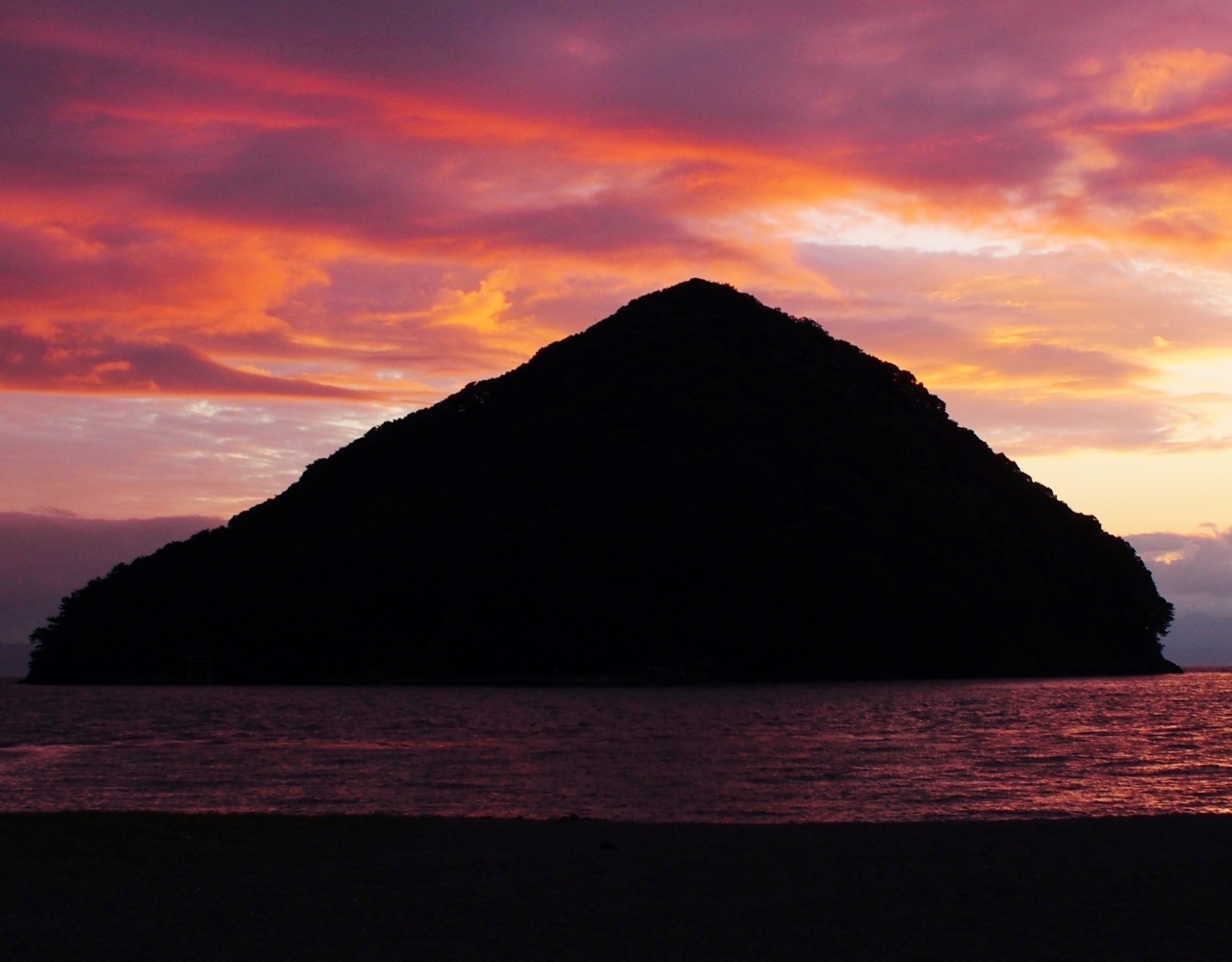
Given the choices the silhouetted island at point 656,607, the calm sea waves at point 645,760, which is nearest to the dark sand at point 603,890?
the calm sea waves at point 645,760

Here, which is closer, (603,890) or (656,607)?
(603,890)

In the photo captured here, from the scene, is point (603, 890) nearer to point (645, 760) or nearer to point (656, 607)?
point (645, 760)

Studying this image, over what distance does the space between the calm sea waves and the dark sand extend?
692 centimetres

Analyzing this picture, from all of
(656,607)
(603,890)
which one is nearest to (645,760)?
(603,890)

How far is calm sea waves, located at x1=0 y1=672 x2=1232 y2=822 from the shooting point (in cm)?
A: 3338

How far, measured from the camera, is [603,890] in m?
18.4

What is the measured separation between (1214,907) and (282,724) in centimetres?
7283

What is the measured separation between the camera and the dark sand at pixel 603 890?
15211 millimetres

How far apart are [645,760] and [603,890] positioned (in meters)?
32.5

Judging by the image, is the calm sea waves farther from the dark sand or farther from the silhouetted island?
the silhouetted island

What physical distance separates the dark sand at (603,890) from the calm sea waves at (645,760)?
22.7 feet

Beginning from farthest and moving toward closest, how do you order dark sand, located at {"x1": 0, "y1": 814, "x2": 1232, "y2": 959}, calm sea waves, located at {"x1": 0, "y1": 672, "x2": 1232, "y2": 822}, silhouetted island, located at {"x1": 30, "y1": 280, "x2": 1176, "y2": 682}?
1. silhouetted island, located at {"x1": 30, "y1": 280, "x2": 1176, "y2": 682}
2. calm sea waves, located at {"x1": 0, "y1": 672, "x2": 1232, "y2": 822}
3. dark sand, located at {"x1": 0, "y1": 814, "x2": 1232, "y2": 959}

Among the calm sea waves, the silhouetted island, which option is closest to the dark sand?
the calm sea waves

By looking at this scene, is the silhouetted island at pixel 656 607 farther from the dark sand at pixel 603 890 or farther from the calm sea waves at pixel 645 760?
the dark sand at pixel 603 890
